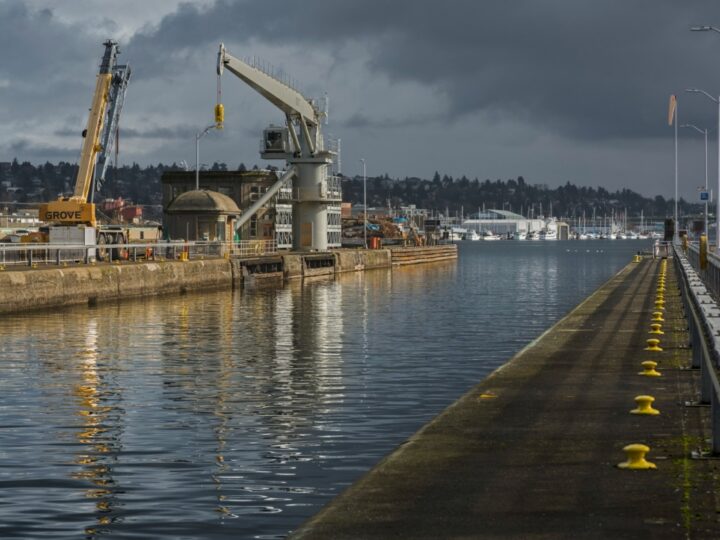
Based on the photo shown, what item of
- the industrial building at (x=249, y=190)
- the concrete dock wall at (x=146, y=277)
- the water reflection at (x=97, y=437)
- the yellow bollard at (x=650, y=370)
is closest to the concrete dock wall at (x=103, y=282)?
the concrete dock wall at (x=146, y=277)

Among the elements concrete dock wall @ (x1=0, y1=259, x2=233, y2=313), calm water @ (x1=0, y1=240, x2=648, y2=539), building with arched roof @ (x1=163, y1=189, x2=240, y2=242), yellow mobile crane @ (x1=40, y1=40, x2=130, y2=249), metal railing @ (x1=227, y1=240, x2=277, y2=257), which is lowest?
calm water @ (x1=0, y1=240, x2=648, y2=539)

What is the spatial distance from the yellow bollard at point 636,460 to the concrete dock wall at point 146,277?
4020 cm

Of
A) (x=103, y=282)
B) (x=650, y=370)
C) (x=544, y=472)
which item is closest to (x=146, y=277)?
(x=103, y=282)

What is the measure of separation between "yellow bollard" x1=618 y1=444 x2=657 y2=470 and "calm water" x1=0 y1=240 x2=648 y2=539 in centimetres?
356

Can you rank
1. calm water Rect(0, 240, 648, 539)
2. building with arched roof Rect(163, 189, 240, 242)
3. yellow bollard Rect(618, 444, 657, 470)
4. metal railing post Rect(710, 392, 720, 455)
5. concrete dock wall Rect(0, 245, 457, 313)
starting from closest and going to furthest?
metal railing post Rect(710, 392, 720, 455)
yellow bollard Rect(618, 444, 657, 470)
calm water Rect(0, 240, 648, 539)
concrete dock wall Rect(0, 245, 457, 313)
building with arched roof Rect(163, 189, 240, 242)

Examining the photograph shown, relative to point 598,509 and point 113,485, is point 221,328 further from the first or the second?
point 598,509

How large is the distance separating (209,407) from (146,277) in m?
43.9

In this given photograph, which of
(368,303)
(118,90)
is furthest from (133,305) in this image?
(118,90)

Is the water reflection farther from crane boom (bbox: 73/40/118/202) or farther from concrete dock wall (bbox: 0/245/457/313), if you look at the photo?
crane boom (bbox: 73/40/118/202)

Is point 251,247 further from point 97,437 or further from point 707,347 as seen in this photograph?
point 97,437

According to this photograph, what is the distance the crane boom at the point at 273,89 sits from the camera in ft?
320

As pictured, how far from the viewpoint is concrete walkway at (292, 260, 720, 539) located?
1152cm

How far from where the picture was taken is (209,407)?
76.8ft

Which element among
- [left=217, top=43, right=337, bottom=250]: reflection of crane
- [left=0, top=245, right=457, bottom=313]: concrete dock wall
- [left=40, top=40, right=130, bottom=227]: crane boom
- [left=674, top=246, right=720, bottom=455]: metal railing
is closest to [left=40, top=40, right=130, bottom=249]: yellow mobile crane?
[left=40, top=40, right=130, bottom=227]: crane boom
